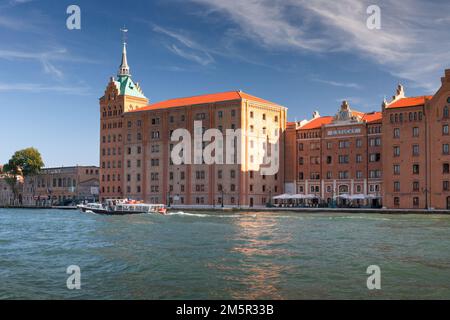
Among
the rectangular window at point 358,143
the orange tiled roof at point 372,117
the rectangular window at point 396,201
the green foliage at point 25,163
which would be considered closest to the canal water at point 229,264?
the rectangular window at point 396,201

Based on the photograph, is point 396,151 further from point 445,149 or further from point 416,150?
point 445,149

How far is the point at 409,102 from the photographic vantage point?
8669 cm

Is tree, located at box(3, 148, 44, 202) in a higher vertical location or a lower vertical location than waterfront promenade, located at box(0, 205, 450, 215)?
higher

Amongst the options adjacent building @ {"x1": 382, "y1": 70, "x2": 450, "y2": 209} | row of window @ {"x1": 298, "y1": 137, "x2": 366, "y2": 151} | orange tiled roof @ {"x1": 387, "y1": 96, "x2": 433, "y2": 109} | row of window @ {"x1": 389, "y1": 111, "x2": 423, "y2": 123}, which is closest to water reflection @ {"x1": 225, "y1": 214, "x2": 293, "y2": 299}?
adjacent building @ {"x1": 382, "y1": 70, "x2": 450, "y2": 209}

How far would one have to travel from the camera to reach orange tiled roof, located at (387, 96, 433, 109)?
84.6m

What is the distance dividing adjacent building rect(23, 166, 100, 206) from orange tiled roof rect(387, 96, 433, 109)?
250 ft

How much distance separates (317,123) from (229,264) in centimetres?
7557

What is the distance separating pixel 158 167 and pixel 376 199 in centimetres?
4062

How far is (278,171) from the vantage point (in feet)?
344

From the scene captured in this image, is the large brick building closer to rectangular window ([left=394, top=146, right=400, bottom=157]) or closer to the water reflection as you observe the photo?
rectangular window ([left=394, top=146, right=400, bottom=157])

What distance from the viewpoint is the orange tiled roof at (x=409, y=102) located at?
8456 centimetres
